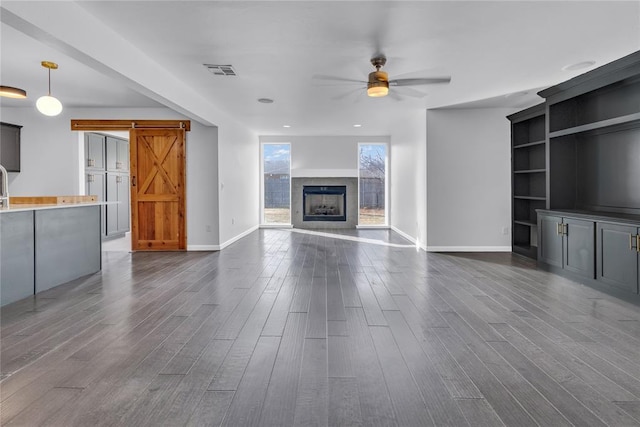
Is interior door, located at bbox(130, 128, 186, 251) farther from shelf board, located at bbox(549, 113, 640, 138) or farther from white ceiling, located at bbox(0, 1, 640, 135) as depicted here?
shelf board, located at bbox(549, 113, 640, 138)

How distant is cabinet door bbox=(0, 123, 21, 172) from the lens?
6.11 meters

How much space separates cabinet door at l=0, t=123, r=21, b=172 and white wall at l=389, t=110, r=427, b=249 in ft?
22.3

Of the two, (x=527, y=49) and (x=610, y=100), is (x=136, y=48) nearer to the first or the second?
(x=527, y=49)

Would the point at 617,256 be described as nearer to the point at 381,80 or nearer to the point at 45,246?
the point at 381,80

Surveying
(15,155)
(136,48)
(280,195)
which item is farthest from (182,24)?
(280,195)

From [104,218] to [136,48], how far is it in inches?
198

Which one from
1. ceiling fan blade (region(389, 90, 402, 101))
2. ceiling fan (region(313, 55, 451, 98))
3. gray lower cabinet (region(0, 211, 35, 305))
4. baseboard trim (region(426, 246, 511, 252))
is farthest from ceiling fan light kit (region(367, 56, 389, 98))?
gray lower cabinet (region(0, 211, 35, 305))

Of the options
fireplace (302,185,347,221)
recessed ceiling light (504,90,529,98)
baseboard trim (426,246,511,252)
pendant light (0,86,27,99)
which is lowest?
baseboard trim (426,246,511,252)

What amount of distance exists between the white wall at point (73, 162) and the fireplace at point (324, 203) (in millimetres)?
4056

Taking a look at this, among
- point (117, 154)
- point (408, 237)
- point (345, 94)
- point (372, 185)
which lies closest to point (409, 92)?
point (345, 94)

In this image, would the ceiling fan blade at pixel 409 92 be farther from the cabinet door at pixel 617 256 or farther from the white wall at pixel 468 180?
the cabinet door at pixel 617 256

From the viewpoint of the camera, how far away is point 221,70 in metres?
4.24

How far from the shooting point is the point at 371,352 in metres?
2.34

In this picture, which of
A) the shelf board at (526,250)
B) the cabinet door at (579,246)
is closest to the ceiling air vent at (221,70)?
the cabinet door at (579,246)
